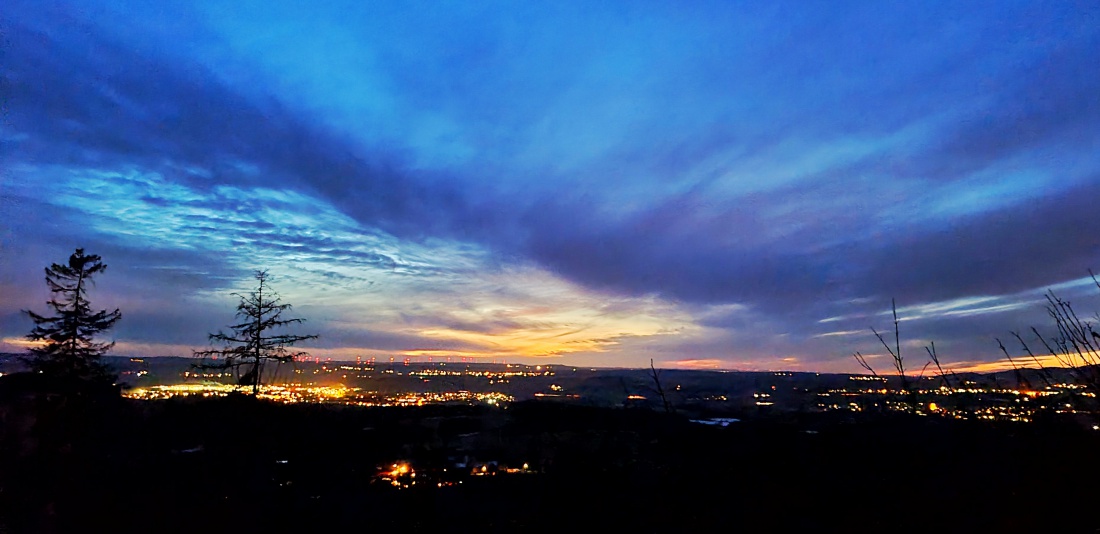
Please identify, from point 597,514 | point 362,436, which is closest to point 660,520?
point 597,514

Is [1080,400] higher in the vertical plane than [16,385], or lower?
higher

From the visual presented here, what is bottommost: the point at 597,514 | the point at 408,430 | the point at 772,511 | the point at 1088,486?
the point at 408,430

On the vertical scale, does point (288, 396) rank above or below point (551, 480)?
below

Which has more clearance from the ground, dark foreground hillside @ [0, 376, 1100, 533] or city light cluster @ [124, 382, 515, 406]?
dark foreground hillside @ [0, 376, 1100, 533]

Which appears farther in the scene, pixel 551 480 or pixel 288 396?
pixel 288 396

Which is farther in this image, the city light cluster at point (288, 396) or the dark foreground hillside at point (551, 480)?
the city light cluster at point (288, 396)

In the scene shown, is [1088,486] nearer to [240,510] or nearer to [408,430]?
[240,510]

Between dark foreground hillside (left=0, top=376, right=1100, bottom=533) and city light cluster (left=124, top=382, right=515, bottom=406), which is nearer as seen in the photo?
dark foreground hillside (left=0, top=376, right=1100, bottom=533)

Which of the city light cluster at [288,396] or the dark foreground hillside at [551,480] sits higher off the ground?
the dark foreground hillside at [551,480]
